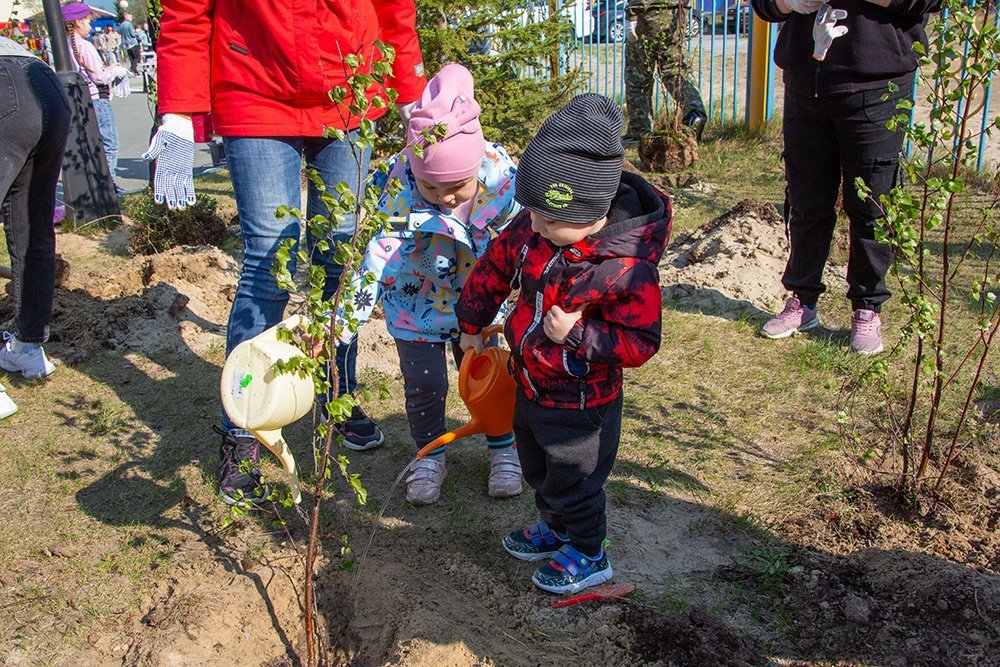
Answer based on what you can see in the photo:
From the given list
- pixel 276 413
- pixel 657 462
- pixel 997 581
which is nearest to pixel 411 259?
pixel 276 413

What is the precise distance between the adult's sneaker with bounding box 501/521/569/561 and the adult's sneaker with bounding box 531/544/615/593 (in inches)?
5.0

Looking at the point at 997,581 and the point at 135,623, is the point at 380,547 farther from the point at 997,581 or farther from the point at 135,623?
the point at 997,581

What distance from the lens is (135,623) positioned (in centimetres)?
238

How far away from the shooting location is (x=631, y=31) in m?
7.82

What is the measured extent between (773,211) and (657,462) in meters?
2.62

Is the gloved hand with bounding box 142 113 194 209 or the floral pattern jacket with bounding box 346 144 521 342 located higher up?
the gloved hand with bounding box 142 113 194 209

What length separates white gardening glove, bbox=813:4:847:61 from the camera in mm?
3143

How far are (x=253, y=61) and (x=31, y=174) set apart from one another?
1.42 meters

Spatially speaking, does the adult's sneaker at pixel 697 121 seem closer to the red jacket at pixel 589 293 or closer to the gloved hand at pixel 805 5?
the gloved hand at pixel 805 5

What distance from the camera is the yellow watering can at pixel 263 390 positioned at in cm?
205

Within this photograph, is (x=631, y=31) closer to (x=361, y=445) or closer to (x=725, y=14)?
(x=725, y=14)

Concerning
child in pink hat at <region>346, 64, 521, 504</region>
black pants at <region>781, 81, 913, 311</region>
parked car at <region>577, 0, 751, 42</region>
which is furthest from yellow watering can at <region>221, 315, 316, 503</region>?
parked car at <region>577, 0, 751, 42</region>

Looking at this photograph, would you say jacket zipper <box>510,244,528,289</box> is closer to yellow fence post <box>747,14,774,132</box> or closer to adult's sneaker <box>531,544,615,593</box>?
adult's sneaker <box>531,544,615,593</box>

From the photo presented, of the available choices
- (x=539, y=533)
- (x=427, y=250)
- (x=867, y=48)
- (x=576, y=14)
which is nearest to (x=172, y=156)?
(x=427, y=250)
